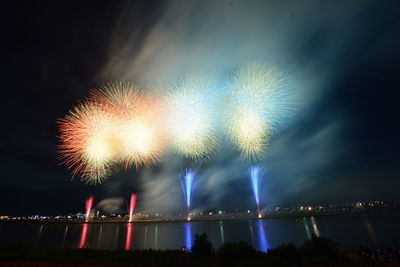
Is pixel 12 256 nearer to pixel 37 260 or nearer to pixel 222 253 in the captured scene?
pixel 37 260

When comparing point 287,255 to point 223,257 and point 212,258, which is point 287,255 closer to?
point 223,257

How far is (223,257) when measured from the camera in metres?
16.2

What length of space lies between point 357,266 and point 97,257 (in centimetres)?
1921

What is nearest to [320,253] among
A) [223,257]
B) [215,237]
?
[223,257]

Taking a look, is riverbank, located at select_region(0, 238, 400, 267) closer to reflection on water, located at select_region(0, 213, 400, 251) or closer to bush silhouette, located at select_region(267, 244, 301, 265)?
bush silhouette, located at select_region(267, 244, 301, 265)

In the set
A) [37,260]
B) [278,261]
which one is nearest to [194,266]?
[278,261]

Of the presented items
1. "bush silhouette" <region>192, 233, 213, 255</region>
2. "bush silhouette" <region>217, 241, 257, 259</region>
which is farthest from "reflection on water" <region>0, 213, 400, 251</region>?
"bush silhouette" <region>217, 241, 257, 259</region>

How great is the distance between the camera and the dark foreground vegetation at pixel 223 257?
15133 mm

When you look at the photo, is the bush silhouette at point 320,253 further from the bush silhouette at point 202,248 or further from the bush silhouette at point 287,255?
the bush silhouette at point 202,248

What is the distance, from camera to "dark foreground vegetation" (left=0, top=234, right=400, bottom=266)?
15133mm

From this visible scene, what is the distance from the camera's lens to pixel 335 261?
15102 mm

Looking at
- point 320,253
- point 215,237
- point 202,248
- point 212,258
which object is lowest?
point 320,253

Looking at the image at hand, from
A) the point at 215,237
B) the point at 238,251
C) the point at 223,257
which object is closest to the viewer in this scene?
the point at 223,257

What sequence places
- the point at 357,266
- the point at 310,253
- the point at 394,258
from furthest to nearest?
the point at 394,258 < the point at 310,253 < the point at 357,266
